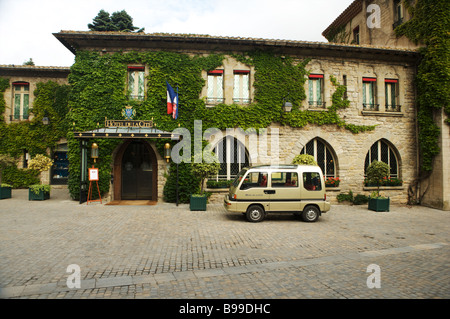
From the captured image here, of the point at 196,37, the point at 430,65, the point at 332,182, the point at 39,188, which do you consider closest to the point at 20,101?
the point at 39,188

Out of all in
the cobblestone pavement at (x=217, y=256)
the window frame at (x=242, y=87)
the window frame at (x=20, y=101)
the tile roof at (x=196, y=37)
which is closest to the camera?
the cobblestone pavement at (x=217, y=256)

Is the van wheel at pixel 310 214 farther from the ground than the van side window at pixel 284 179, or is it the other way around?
the van side window at pixel 284 179

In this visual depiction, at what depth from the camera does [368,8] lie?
54.8 ft

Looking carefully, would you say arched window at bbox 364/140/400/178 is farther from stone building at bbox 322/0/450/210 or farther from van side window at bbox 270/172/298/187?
van side window at bbox 270/172/298/187

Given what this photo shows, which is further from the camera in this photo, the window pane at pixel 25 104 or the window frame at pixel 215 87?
the window pane at pixel 25 104

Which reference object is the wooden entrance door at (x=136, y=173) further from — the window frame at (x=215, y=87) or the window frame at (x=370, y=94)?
the window frame at (x=370, y=94)

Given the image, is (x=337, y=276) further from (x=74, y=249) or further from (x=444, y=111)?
(x=444, y=111)

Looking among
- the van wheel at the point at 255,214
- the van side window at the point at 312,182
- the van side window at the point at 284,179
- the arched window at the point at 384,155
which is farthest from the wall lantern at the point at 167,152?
the arched window at the point at 384,155

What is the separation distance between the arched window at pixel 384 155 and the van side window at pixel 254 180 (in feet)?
25.8

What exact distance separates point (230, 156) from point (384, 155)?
8391 mm

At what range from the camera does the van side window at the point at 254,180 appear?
913cm

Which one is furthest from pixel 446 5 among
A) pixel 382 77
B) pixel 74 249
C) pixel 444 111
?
pixel 74 249

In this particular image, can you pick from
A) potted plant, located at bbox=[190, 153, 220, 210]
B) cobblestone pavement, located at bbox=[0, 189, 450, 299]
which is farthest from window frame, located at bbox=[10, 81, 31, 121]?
potted plant, located at bbox=[190, 153, 220, 210]

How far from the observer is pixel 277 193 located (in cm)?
909
